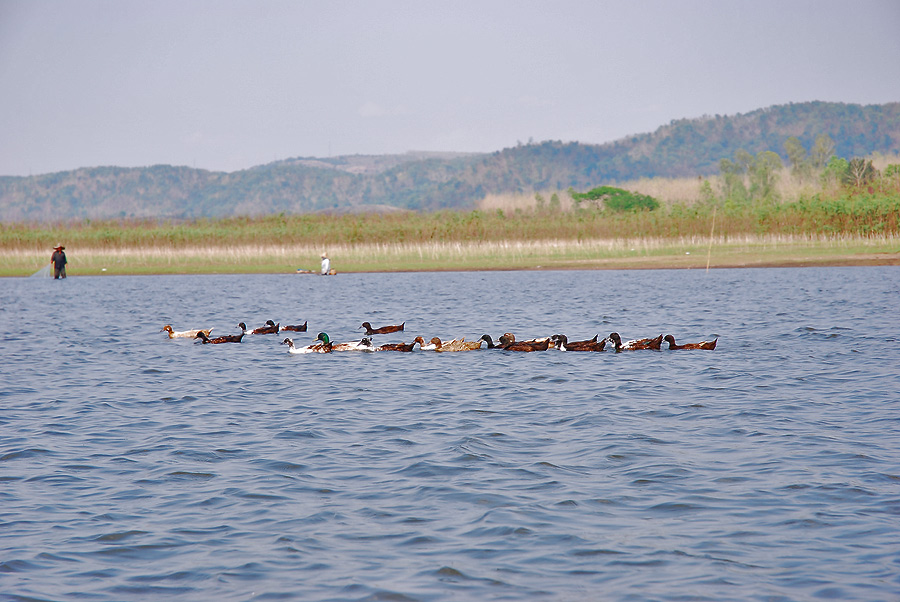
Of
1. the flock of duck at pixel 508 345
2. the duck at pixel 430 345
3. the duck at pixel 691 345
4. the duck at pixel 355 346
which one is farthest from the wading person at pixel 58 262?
the duck at pixel 691 345

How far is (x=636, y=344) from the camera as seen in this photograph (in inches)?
742

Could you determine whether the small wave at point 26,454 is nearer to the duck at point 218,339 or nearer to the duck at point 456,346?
the duck at point 456,346

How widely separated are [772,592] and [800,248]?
46999 millimetres

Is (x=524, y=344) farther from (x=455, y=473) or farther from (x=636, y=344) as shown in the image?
(x=455, y=473)

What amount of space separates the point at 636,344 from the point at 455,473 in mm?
10029

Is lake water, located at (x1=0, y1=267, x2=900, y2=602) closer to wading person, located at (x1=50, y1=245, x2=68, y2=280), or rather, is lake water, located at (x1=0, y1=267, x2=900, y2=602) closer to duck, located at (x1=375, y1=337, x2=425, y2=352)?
duck, located at (x1=375, y1=337, x2=425, y2=352)

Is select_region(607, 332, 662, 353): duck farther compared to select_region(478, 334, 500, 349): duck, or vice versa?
select_region(478, 334, 500, 349): duck

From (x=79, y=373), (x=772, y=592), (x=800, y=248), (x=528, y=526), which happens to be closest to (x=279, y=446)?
(x=528, y=526)

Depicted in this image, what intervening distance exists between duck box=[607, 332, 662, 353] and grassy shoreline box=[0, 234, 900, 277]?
95.3 ft

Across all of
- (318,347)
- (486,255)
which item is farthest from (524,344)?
(486,255)

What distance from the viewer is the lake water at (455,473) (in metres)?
7.00

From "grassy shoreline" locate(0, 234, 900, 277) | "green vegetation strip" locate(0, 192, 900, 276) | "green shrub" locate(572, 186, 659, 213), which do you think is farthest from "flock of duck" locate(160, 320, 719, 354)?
"green shrub" locate(572, 186, 659, 213)

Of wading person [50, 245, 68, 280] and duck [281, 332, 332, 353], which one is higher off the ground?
wading person [50, 245, 68, 280]

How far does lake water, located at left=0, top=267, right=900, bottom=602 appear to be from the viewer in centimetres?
700
